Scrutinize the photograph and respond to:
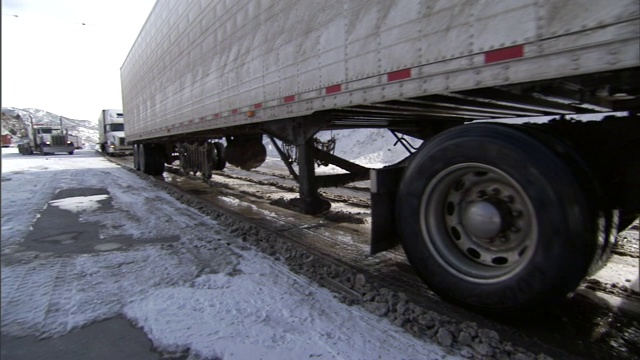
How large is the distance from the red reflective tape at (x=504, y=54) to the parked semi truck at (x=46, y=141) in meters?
39.3

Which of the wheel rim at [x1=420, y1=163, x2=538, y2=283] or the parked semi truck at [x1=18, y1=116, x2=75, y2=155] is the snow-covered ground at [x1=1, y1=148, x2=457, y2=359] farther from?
the parked semi truck at [x1=18, y1=116, x2=75, y2=155]

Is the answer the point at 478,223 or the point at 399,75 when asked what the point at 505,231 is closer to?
the point at 478,223

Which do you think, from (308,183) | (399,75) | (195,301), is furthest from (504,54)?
(308,183)

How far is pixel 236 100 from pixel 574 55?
469 cm

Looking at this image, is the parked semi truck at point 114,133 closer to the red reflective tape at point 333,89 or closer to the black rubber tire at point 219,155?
the black rubber tire at point 219,155

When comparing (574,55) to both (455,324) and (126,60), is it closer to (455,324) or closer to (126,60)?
(455,324)

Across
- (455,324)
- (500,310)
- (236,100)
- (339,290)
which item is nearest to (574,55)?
(500,310)

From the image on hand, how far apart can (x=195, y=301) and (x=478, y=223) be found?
7.50 feet

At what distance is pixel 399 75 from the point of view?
2.99 meters

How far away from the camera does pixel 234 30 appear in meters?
5.72

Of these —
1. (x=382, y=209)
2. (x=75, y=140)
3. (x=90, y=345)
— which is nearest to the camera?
(x=90, y=345)

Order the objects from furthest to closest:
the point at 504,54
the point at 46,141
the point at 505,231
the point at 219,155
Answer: the point at 46,141 → the point at 219,155 → the point at 505,231 → the point at 504,54

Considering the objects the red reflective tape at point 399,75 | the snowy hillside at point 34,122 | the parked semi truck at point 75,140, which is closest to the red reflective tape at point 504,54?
the red reflective tape at point 399,75

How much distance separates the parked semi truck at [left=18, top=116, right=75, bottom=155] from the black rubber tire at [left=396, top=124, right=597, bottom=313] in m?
38.8
